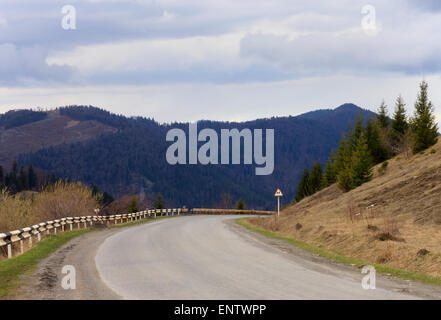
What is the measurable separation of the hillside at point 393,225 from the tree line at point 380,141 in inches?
119

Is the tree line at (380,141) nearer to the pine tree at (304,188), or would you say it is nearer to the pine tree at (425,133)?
the pine tree at (425,133)

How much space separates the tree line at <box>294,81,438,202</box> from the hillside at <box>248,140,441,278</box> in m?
3.03

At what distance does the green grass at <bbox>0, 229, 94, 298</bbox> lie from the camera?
11.9 metres

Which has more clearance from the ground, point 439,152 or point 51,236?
point 439,152

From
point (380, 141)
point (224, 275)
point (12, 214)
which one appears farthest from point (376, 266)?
point (380, 141)

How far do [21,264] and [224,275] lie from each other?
22.0ft

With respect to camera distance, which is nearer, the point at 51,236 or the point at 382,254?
the point at 382,254

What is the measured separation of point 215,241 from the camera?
77.6 feet

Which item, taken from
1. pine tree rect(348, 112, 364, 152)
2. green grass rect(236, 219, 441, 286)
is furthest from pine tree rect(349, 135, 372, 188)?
green grass rect(236, 219, 441, 286)

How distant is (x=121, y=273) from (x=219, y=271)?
2.45 meters

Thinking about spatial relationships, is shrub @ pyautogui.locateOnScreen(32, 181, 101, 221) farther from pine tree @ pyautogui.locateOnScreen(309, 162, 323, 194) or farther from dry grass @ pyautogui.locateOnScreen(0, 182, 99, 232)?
pine tree @ pyautogui.locateOnScreen(309, 162, 323, 194)

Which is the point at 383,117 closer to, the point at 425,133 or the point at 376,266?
the point at 425,133
